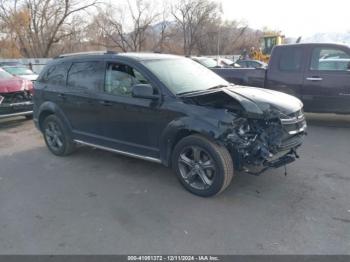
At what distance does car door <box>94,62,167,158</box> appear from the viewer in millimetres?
4207

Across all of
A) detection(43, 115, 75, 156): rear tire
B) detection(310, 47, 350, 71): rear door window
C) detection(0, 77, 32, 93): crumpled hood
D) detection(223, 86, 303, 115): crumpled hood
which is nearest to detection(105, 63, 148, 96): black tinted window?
detection(223, 86, 303, 115): crumpled hood

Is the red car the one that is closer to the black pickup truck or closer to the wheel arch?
the wheel arch

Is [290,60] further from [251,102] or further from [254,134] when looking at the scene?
[254,134]

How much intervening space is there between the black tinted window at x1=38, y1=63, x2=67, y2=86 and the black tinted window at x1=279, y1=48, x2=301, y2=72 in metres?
4.81

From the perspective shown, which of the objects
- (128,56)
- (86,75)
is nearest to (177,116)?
(128,56)

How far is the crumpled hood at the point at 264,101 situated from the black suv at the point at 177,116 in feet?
0.05

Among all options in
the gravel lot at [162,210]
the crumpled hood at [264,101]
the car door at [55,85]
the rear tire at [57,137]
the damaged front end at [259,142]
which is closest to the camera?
the gravel lot at [162,210]

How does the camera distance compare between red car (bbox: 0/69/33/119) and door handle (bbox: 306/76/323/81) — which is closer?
door handle (bbox: 306/76/323/81)

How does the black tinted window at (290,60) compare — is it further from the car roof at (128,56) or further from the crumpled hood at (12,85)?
the crumpled hood at (12,85)

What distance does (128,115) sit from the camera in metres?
4.45

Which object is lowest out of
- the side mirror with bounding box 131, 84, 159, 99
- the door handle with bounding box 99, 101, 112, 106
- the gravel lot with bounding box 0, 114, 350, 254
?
the gravel lot with bounding box 0, 114, 350, 254

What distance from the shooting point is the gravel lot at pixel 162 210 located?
9.88 ft

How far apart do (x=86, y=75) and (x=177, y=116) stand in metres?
1.93

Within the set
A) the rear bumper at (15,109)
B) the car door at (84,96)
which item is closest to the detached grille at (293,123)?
the car door at (84,96)
